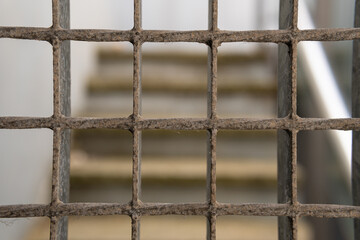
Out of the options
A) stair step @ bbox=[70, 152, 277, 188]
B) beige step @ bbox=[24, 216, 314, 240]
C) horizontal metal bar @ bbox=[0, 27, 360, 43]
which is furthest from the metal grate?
stair step @ bbox=[70, 152, 277, 188]

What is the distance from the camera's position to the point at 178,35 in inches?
18.3

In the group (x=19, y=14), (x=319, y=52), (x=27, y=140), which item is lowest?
(x=27, y=140)

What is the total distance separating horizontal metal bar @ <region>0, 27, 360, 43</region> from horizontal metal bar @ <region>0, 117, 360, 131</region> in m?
0.10

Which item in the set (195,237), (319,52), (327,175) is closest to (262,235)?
(195,237)

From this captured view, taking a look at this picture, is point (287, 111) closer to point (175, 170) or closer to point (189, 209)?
point (189, 209)

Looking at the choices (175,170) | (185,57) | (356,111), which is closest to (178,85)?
(185,57)

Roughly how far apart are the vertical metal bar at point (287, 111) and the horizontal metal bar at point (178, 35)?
0.02 meters

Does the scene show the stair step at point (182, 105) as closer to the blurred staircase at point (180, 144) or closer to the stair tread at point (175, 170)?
the blurred staircase at point (180, 144)

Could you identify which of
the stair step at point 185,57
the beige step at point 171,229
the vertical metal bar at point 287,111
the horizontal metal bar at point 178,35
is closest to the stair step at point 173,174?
the beige step at point 171,229

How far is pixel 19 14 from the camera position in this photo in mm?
879

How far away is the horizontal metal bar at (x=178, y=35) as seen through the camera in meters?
0.46

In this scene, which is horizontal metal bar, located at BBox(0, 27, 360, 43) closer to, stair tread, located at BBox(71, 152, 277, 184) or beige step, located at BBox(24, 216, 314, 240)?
beige step, located at BBox(24, 216, 314, 240)

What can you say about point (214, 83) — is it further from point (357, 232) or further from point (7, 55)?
point (7, 55)

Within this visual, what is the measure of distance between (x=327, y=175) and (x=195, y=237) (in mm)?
527
